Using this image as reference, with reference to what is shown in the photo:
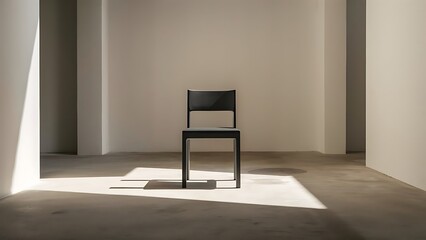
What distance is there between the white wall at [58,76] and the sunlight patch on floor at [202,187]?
2.78 m

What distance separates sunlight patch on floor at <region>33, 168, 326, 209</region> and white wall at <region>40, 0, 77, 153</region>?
278 centimetres

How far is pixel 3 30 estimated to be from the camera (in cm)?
370

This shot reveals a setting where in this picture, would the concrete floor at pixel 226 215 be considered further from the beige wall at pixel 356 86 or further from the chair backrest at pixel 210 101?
the beige wall at pixel 356 86

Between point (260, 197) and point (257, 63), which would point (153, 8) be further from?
point (260, 197)

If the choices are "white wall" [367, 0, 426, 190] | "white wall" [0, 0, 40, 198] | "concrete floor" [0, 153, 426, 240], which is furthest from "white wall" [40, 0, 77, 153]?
"white wall" [367, 0, 426, 190]

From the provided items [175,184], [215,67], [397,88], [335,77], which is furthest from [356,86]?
[175,184]

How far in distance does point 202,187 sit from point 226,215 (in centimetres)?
117

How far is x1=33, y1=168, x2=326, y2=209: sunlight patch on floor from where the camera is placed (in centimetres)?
357

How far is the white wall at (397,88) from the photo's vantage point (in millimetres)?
4074

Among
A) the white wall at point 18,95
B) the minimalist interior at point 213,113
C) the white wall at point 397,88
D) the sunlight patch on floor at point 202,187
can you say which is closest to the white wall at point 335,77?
the minimalist interior at point 213,113

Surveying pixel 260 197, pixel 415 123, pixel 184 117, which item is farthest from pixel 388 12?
pixel 184 117

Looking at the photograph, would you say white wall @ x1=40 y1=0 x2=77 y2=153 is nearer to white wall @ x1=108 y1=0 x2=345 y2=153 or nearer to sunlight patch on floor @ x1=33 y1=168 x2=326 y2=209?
white wall @ x1=108 y1=0 x2=345 y2=153

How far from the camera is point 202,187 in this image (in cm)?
416

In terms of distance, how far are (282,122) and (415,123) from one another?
342 centimetres
